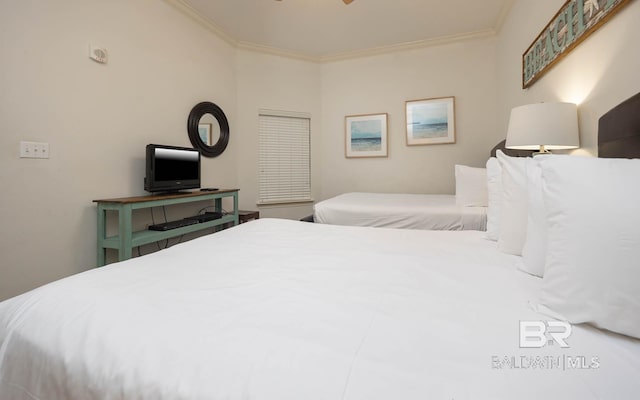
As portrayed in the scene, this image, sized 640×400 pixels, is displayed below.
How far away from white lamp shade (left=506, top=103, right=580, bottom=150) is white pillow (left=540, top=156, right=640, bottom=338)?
117 centimetres

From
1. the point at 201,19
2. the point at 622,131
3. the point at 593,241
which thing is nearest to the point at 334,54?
the point at 201,19

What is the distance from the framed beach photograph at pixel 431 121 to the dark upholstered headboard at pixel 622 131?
2.84 meters

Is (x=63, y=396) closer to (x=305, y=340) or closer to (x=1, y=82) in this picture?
(x=305, y=340)

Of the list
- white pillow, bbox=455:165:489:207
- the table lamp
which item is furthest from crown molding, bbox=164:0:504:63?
the table lamp

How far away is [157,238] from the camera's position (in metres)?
2.50

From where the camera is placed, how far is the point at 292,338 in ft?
2.04

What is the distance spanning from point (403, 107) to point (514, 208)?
334cm

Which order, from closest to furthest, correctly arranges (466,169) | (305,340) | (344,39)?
(305,340) < (466,169) < (344,39)

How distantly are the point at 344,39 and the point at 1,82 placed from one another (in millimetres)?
3521

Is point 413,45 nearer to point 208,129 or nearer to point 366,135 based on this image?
point 366,135

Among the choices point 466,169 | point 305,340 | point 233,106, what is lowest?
point 305,340

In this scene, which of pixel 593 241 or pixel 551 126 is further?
pixel 551 126

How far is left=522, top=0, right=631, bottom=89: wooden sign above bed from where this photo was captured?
1.42 metres

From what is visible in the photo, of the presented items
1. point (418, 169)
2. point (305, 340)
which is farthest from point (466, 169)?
point (305, 340)
